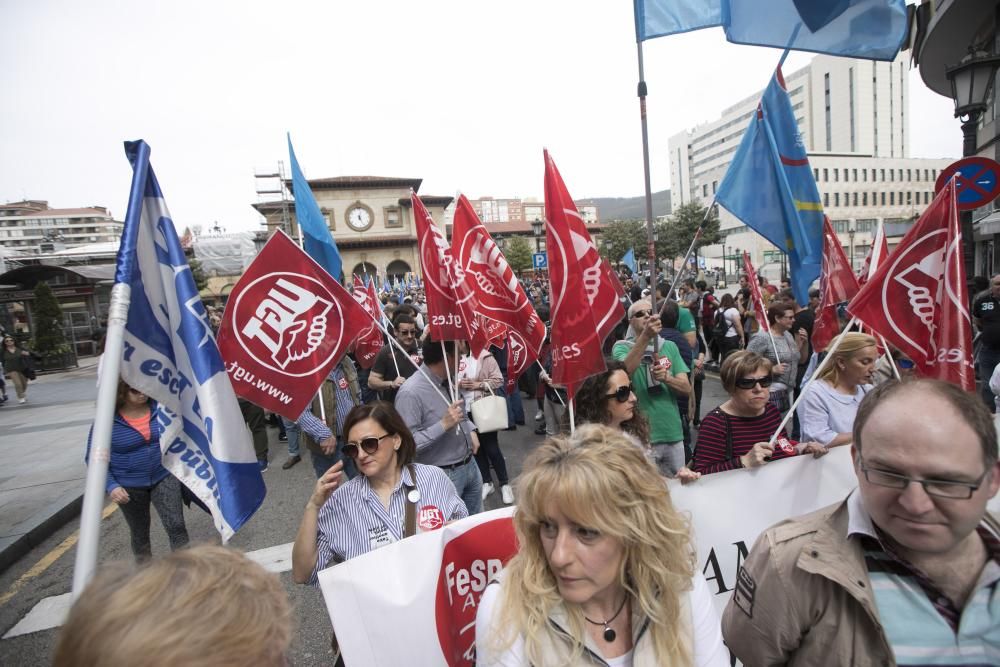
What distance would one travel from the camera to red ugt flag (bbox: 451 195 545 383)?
4.11m

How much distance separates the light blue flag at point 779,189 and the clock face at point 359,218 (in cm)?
5057

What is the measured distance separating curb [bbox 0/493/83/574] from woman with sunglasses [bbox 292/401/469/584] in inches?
161

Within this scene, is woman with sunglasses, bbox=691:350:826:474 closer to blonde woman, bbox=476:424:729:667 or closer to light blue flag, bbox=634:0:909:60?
blonde woman, bbox=476:424:729:667

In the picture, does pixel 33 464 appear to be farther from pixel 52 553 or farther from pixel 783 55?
pixel 783 55

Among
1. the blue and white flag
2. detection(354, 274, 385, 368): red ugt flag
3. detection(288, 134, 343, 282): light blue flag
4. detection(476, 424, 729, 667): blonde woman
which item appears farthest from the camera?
detection(354, 274, 385, 368): red ugt flag

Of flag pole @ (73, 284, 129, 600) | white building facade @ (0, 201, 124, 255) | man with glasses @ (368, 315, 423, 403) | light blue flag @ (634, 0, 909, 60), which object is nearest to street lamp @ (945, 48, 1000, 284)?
light blue flag @ (634, 0, 909, 60)

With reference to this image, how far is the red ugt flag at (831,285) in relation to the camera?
424cm

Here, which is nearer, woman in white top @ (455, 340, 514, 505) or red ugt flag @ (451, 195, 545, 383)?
red ugt flag @ (451, 195, 545, 383)

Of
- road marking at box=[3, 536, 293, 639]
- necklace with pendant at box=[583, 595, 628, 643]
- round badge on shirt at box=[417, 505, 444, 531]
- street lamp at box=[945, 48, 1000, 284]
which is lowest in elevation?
road marking at box=[3, 536, 293, 639]

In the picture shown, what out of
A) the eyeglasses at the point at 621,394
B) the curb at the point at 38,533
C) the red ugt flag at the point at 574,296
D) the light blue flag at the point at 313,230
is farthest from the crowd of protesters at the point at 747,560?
the curb at the point at 38,533

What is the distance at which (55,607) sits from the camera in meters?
3.82

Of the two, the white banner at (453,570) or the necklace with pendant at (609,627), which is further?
the white banner at (453,570)

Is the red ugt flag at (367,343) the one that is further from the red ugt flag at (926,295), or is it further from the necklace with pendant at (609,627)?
the necklace with pendant at (609,627)

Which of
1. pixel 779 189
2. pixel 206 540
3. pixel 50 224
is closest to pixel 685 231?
pixel 779 189
